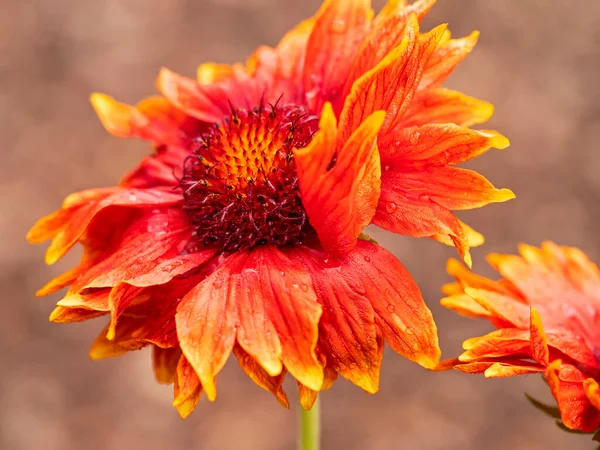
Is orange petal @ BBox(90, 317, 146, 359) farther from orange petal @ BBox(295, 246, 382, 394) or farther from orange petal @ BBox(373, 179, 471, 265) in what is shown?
orange petal @ BBox(373, 179, 471, 265)

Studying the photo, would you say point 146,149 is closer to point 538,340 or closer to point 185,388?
point 185,388

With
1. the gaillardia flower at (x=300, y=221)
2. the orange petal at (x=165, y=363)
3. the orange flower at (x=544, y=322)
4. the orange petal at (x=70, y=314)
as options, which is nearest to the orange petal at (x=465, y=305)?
the orange flower at (x=544, y=322)

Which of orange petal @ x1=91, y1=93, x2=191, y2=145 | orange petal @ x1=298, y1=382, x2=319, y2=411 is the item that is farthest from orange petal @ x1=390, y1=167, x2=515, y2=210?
orange petal @ x1=91, y1=93, x2=191, y2=145

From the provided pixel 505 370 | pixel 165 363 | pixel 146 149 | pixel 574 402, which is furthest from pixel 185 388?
pixel 146 149

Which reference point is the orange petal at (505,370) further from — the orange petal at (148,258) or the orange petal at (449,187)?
the orange petal at (148,258)

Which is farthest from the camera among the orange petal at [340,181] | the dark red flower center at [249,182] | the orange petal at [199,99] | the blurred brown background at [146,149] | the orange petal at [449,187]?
the blurred brown background at [146,149]

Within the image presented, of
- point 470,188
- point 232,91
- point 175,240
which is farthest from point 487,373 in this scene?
point 232,91
